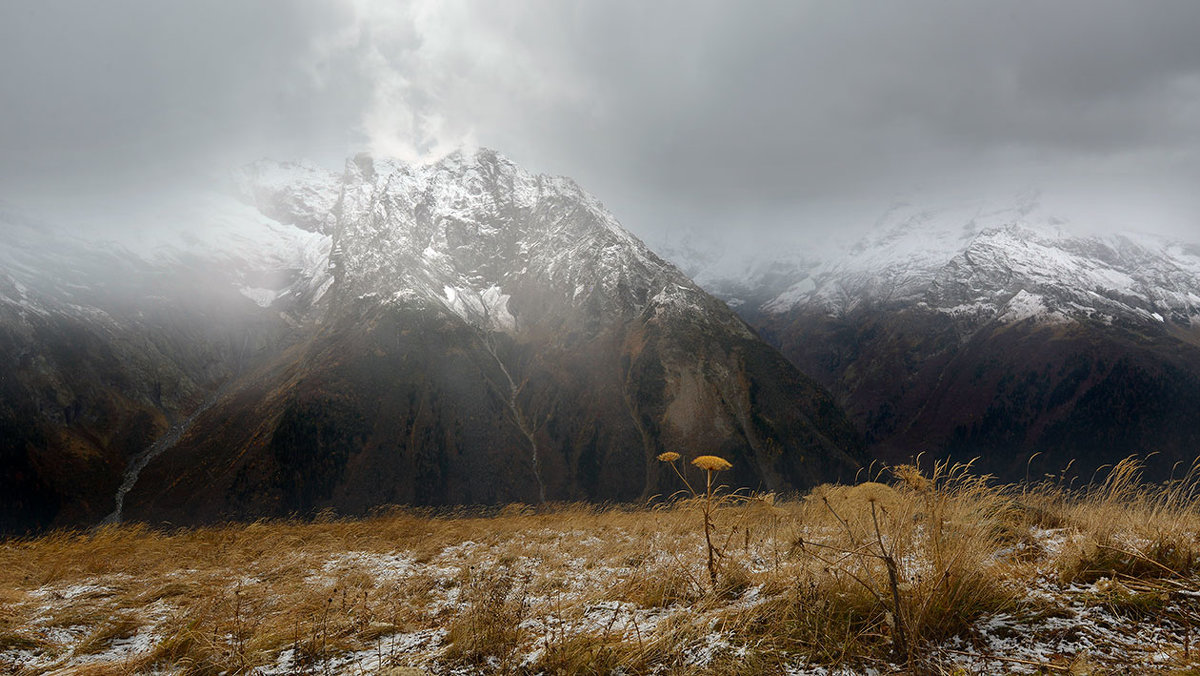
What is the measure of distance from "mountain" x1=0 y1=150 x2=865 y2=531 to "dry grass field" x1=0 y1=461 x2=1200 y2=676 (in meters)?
118

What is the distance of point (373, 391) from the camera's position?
14000cm

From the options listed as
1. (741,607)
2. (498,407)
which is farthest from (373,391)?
(741,607)

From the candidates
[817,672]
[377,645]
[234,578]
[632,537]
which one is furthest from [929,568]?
[234,578]

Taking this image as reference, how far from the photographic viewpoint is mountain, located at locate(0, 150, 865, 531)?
122 metres

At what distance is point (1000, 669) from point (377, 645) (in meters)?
4.16

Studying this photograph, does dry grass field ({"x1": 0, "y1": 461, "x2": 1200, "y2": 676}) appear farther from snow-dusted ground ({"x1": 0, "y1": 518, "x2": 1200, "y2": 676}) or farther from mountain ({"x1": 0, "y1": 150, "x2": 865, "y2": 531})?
mountain ({"x1": 0, "y1": 150, "x2": 865, "y2": 531})

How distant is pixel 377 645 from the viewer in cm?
399

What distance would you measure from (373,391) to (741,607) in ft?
497

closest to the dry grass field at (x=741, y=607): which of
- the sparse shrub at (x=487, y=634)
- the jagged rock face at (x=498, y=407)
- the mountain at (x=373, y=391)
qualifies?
the sparse shrub at (x=487, y=634)

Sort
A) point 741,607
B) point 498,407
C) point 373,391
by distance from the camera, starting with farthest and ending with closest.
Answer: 1. point 498,407
2. point 373,391
3. point 741,607

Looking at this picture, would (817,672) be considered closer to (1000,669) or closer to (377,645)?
(1000,669)

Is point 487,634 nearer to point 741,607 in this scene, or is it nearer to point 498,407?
point 741,607

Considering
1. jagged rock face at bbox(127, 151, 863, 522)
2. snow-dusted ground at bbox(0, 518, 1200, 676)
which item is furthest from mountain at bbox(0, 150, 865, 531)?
snow-dusted ground at bbox(0, 518, 1200, 676)

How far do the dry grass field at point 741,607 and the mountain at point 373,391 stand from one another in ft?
387
